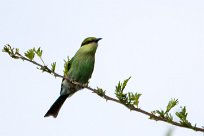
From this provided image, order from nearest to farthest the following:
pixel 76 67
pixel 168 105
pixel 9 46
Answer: pixel 168 105, pixel 9 46, pixel 76 67

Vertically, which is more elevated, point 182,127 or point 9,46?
point 9,46

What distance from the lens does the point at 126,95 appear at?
9.28 ft

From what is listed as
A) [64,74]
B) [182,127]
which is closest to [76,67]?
[64,74]

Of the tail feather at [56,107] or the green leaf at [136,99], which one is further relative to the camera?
the tail feather at [56,107]

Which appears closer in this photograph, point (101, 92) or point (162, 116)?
point (162, 116)

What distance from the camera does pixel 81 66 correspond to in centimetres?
716

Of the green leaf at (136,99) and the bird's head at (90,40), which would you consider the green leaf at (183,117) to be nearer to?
the green leaf at (136,99)

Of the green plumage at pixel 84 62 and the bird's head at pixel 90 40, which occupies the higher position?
the bird's head at pixel 90 40

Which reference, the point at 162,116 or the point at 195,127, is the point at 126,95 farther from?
the point at 195,127

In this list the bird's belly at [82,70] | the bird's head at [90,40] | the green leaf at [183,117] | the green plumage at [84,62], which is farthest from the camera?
the bird's head at [90,40]

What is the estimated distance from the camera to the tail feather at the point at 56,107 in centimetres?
621

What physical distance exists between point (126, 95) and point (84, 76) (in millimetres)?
4320

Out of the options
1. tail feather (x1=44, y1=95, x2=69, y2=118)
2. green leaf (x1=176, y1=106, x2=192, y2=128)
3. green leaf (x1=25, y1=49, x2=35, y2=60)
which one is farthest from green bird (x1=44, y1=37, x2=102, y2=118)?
green leaf (x1=176, y1=106, x2=192, y2=128)

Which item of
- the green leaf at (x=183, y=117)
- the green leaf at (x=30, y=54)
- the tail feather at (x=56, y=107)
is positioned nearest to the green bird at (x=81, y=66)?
the tail feather at (x=56, y=107)
